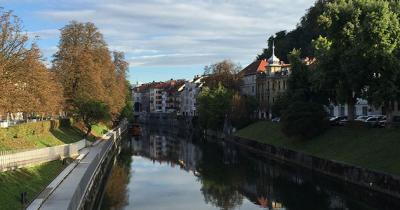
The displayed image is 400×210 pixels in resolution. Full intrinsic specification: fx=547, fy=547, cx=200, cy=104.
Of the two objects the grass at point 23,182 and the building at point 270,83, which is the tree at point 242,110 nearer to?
the building at point 270,83

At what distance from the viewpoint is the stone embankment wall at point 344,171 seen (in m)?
35.8

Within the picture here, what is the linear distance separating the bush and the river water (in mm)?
4253

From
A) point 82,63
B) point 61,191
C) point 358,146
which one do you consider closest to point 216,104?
point 82,63

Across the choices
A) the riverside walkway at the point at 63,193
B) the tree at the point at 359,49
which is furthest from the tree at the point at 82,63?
the riverside walkway at the point at 63,193

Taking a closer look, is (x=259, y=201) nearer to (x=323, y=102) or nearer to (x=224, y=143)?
(x=323, y=102)

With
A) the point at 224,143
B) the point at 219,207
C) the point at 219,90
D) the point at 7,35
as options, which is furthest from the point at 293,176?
the point at 219,90

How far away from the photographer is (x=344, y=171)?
1719 inches

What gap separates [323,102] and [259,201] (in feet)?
109

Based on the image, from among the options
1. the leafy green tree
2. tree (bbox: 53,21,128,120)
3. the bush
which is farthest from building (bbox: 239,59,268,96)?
the bush

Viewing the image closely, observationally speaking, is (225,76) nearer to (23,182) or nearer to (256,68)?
(256,68)

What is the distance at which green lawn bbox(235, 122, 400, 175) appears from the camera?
40.6 metres

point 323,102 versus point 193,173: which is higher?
point 323,102

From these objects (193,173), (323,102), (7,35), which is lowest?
(193,173)

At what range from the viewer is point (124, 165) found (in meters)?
59.5
